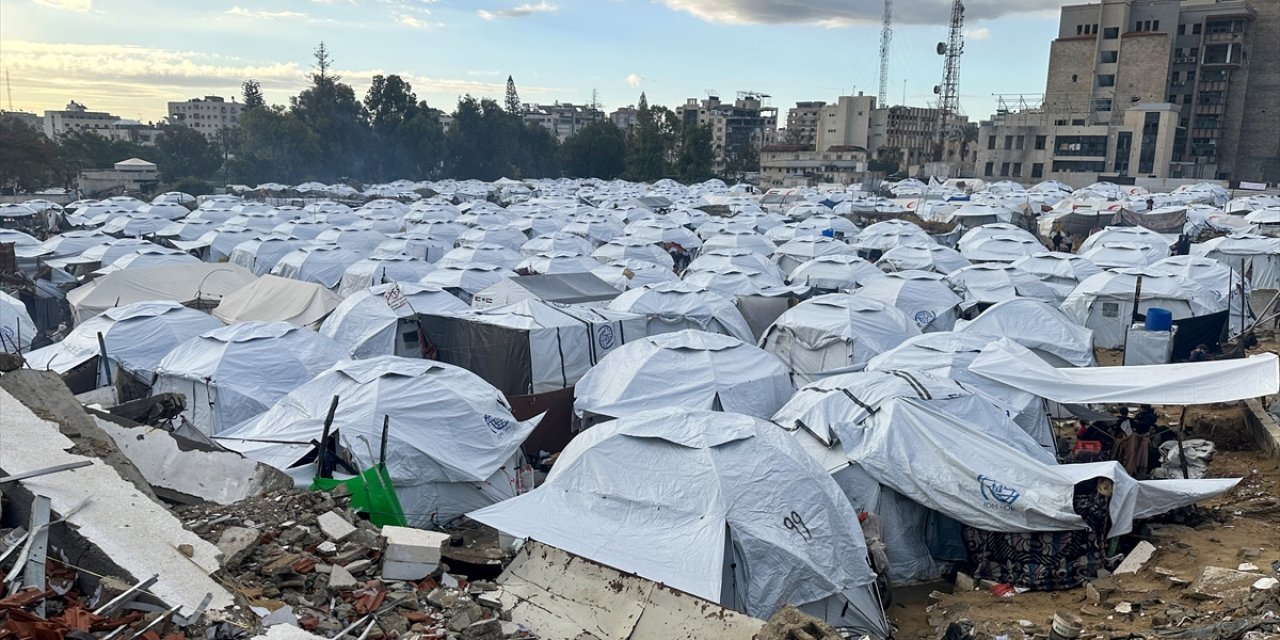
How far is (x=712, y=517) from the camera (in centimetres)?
901

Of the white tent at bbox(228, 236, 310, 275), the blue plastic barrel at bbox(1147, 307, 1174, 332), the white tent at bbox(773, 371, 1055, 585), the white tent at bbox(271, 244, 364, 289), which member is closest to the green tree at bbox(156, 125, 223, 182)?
the white tent at bbox(228, 236, 310, 275)

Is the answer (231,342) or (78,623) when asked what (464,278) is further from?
(78,623)

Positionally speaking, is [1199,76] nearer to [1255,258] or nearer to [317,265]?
[1255,258]

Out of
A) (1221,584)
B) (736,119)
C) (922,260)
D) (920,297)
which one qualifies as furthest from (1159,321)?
(736,119)

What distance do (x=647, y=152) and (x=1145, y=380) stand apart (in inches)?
2944

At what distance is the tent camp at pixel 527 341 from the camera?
16.2m

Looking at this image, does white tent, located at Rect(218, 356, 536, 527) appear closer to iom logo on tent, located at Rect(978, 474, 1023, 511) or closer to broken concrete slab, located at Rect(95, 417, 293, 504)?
broken concrete slab, located at Rect(95, 417, 293, 504)

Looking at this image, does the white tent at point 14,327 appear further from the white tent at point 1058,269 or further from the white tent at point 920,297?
the white tent at point 1058,269

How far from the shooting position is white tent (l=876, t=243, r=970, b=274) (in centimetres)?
2688

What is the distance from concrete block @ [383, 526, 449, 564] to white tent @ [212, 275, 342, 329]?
12.6 metres

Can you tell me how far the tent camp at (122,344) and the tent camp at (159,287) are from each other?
4.37 metres

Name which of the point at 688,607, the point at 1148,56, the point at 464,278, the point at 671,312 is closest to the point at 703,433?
the point at 688,607

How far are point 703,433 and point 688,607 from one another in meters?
2.61

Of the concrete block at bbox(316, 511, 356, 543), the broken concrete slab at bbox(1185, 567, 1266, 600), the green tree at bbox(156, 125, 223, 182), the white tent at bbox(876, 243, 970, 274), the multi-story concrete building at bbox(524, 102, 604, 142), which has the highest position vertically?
the multi-story concrete building at bbox(524, 102, 604, 142)
